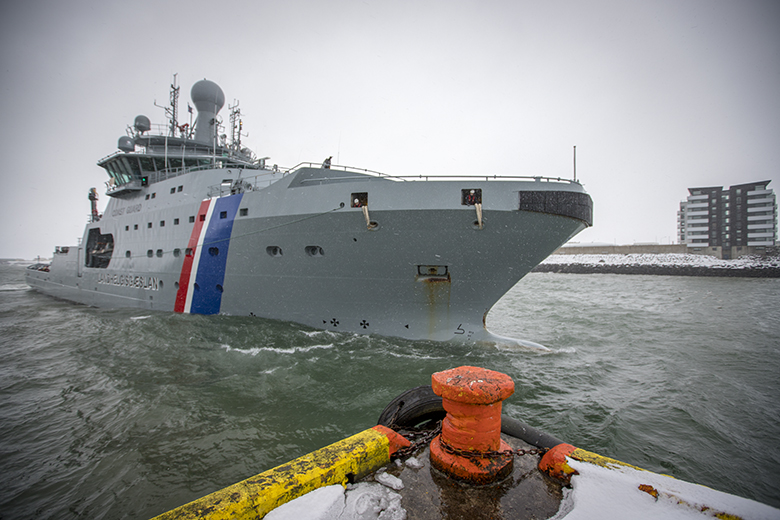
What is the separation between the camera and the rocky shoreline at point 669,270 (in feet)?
96.6

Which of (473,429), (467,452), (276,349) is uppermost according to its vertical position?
(473,429)

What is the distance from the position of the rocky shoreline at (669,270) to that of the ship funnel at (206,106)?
43.7 meters

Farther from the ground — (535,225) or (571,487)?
(535,225)

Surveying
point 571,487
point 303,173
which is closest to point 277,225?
point 303,173

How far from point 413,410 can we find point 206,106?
59.6ft

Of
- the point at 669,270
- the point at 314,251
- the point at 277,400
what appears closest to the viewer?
the point at 277,400

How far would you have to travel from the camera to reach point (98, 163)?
51.4ft

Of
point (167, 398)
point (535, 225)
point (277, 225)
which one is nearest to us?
point (167, 398)

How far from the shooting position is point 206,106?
15.6m

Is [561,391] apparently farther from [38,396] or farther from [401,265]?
[38,396]

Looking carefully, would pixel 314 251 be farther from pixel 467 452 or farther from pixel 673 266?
pixel 673 266

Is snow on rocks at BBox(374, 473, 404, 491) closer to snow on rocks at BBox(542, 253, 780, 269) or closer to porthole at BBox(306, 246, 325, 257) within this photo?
porthole at BBox(306, 246, 325, 257)

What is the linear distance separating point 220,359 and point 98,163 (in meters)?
15.6

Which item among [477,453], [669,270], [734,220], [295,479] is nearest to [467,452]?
[477,453]
